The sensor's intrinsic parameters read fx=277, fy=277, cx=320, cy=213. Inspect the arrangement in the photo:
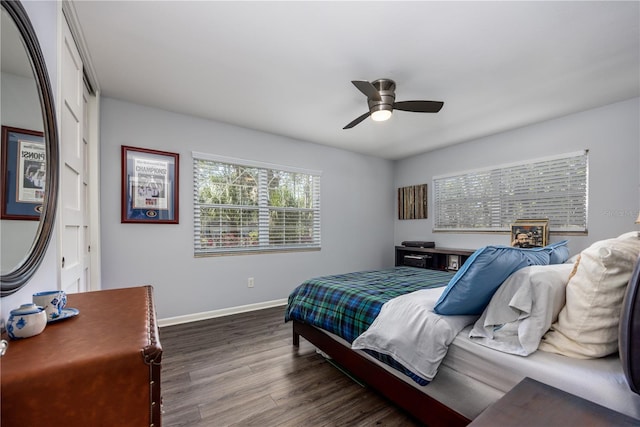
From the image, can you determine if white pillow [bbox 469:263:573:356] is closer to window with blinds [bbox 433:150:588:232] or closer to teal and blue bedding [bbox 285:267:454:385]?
teal and blue bedding [bbox 285:267:454:385]

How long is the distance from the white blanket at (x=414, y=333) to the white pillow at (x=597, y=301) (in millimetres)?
441

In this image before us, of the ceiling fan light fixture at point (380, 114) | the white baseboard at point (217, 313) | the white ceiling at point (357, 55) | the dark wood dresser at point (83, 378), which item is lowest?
the white baseboard at point (217, 313)

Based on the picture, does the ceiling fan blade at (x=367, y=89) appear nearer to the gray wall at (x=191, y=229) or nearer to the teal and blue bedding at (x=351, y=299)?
the teal and blue bedding at (x=351, y=299)

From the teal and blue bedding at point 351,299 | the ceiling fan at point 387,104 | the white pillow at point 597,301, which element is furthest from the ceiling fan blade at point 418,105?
the white pillow at point 597,301

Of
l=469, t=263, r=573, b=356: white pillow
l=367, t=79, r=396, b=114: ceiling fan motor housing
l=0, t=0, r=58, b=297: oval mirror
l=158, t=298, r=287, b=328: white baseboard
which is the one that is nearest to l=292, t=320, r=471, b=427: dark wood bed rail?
l=469, t=263, r=573, b=356: white pillow

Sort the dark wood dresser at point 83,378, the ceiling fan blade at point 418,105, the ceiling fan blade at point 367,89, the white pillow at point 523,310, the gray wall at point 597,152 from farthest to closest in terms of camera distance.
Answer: the gray wall at point 597,152, the ceiling fan blade at point 418,105, the ceiling fan blade at point 367,89, the white pillow at point 523,310, the dark wood dresser at point 83,378

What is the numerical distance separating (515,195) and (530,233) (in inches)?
22.5

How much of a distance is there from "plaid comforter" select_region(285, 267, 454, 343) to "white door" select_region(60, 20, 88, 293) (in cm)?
163

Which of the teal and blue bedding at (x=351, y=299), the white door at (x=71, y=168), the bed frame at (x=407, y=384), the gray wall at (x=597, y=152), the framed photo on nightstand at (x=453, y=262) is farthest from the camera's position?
the framed photo on nightstand at (x=453, y=262)

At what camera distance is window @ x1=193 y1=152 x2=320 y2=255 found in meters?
3.50

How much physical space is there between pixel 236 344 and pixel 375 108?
8.39 ft

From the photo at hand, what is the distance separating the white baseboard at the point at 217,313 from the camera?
318cm

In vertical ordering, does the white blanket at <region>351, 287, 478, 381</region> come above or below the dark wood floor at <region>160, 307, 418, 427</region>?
above

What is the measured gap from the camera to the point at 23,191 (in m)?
1.01
